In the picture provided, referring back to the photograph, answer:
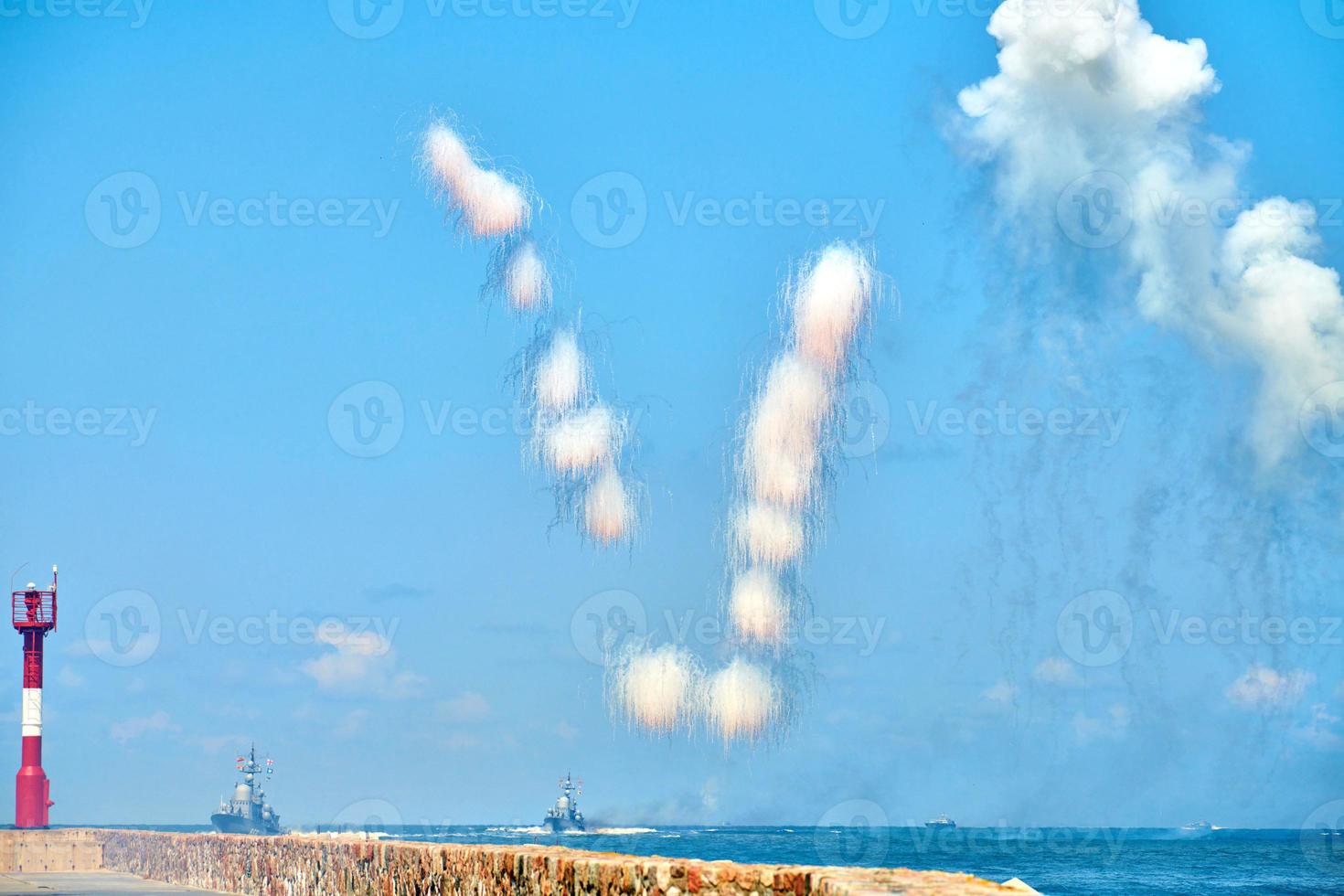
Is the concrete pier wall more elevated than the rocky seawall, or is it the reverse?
the concrete pier wall

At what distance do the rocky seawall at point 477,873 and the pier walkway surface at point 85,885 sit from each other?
148 cm

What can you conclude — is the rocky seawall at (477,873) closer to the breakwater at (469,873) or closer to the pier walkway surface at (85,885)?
the breakwater at (469,873)

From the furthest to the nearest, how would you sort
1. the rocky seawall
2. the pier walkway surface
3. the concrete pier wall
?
the concrete pier wall, the pier walkway surface, the rocky seawall

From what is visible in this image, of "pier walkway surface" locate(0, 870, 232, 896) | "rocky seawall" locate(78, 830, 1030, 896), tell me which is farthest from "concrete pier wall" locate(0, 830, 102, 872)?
"rocky seawall" locate(78, 830, 1030, 896)

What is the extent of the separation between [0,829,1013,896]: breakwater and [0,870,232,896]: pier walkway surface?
4.68ft

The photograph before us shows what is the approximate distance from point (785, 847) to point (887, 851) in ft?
44.5

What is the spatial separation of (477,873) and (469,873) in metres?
0.40

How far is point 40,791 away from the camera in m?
74.2

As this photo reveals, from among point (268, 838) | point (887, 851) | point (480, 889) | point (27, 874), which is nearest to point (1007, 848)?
point (887, 851)

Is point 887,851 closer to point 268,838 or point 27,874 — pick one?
point 27,874

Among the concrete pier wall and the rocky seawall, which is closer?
the rocky seawall

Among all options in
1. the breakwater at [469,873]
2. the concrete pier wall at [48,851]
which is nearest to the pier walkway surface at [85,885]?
the breakwater at [469,873]

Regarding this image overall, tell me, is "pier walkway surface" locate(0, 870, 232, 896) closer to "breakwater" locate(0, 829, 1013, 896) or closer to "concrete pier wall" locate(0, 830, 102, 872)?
"breakwater" locate(0, 829, 1013, 896)

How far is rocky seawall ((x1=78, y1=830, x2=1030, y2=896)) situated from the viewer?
19.0 m
